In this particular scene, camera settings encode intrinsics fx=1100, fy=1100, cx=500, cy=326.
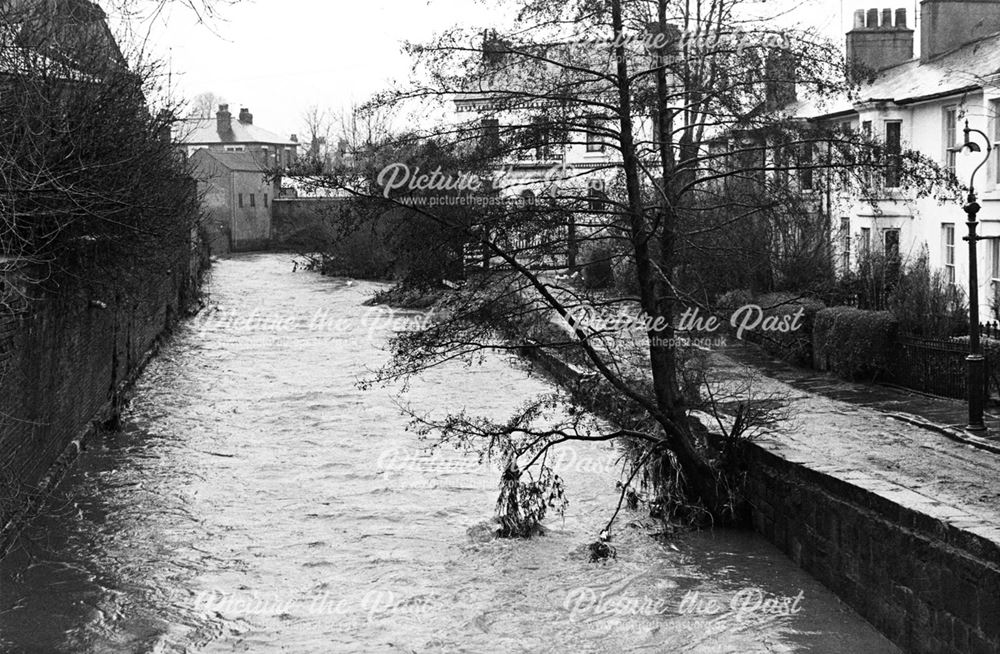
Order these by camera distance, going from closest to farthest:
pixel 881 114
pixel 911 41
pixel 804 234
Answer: pixel 804 234
pixel 881 114
pixel 911 41

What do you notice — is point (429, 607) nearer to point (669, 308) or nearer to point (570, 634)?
point (570, 634)

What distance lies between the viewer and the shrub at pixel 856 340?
18594mm

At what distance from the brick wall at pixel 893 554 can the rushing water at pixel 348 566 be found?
10.9 inches

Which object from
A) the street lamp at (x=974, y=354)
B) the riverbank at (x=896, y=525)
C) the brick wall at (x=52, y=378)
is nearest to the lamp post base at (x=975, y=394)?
the street lamp at (x=974, y=354)

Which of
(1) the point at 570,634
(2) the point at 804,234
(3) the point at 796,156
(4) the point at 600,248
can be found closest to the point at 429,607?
(1) the point at 570,634

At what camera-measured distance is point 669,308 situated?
12.4 metres

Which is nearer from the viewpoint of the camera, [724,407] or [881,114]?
[724,407]

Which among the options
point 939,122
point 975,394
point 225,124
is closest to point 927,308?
point 975,394

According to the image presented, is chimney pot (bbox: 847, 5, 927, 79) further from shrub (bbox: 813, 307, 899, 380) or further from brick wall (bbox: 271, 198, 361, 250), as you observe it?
brick wall (bbox: 271, 198, 361, 250)

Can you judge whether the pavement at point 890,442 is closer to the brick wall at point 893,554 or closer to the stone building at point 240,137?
the brick wall at point 893,554

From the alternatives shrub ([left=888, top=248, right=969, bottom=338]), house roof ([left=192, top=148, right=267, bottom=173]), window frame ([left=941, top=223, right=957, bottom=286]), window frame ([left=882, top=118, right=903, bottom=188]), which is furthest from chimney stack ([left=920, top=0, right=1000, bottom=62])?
house roof ([left=192, top=148, right=267, bottom=173])

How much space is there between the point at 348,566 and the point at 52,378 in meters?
4.52

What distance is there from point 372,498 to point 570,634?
4877 mm

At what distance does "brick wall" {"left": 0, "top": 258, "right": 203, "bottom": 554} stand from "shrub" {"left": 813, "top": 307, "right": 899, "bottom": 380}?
39.4ft
